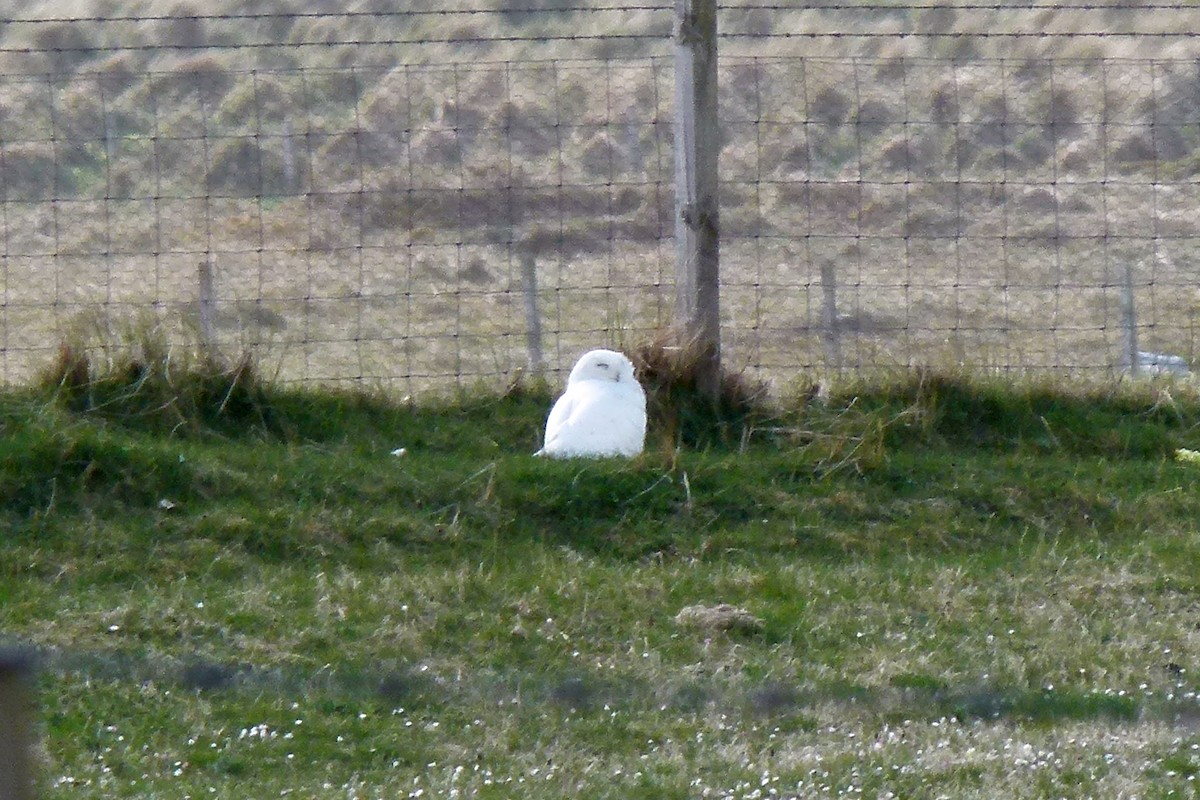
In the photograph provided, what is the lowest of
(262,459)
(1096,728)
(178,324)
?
(1096,728)

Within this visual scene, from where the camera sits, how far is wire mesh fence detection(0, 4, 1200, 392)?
8.92 m

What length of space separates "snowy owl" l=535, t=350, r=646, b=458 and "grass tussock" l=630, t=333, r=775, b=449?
211 mm

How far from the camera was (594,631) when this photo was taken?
15.5 feet

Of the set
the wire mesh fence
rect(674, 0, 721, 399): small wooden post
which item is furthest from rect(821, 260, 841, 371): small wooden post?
rect(674, 0, 721, 399): small wooden post

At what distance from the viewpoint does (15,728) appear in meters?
1.73

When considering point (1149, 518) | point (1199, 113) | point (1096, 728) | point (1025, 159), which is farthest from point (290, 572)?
point (1199, 113)

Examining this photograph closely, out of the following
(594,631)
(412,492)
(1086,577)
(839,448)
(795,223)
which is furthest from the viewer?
(795,223)

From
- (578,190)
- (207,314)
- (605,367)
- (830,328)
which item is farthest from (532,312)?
(578,190)

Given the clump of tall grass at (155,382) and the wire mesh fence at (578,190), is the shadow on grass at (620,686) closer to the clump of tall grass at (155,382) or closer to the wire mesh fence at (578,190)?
the clump of tall grass at (155,382)

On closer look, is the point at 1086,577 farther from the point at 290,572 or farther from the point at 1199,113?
the point at 1199,113

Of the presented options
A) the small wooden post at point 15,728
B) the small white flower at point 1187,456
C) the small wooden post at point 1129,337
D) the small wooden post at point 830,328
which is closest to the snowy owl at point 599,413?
the small wooden post at point 830,328

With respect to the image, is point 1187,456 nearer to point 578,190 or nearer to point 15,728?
point 15,728

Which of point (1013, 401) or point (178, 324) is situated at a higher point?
point (178, 324)

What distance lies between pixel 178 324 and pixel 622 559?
2.50 metres
